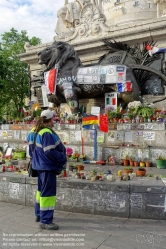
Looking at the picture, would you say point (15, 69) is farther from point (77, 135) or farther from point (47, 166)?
point (47, 166)

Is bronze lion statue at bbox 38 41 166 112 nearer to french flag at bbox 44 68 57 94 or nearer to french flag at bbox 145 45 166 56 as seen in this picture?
french flag at bbox 44 68 57 94

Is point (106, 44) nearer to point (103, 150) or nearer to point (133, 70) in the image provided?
point (133, 70)

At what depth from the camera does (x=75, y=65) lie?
12539mm

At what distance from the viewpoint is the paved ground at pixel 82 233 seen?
164 inches

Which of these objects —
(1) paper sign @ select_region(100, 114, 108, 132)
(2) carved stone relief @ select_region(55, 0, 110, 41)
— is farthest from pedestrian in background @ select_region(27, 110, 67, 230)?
(2) carved stone relief @ select_region(55, 0, 110, 41)

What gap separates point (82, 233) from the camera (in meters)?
4.60

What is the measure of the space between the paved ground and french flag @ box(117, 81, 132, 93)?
696 centimetres

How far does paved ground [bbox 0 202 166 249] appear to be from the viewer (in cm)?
416

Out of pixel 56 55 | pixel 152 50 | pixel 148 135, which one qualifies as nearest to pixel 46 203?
pixel 148 135

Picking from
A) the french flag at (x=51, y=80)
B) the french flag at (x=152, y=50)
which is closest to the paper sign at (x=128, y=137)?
the french flag at (x=51, y=80)

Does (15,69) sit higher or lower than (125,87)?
higher

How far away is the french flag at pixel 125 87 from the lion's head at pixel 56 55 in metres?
2.37

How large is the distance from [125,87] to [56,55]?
3368 mm

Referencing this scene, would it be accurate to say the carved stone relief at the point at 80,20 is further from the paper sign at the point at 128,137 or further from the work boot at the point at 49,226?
the work boot at the point at 49,226
